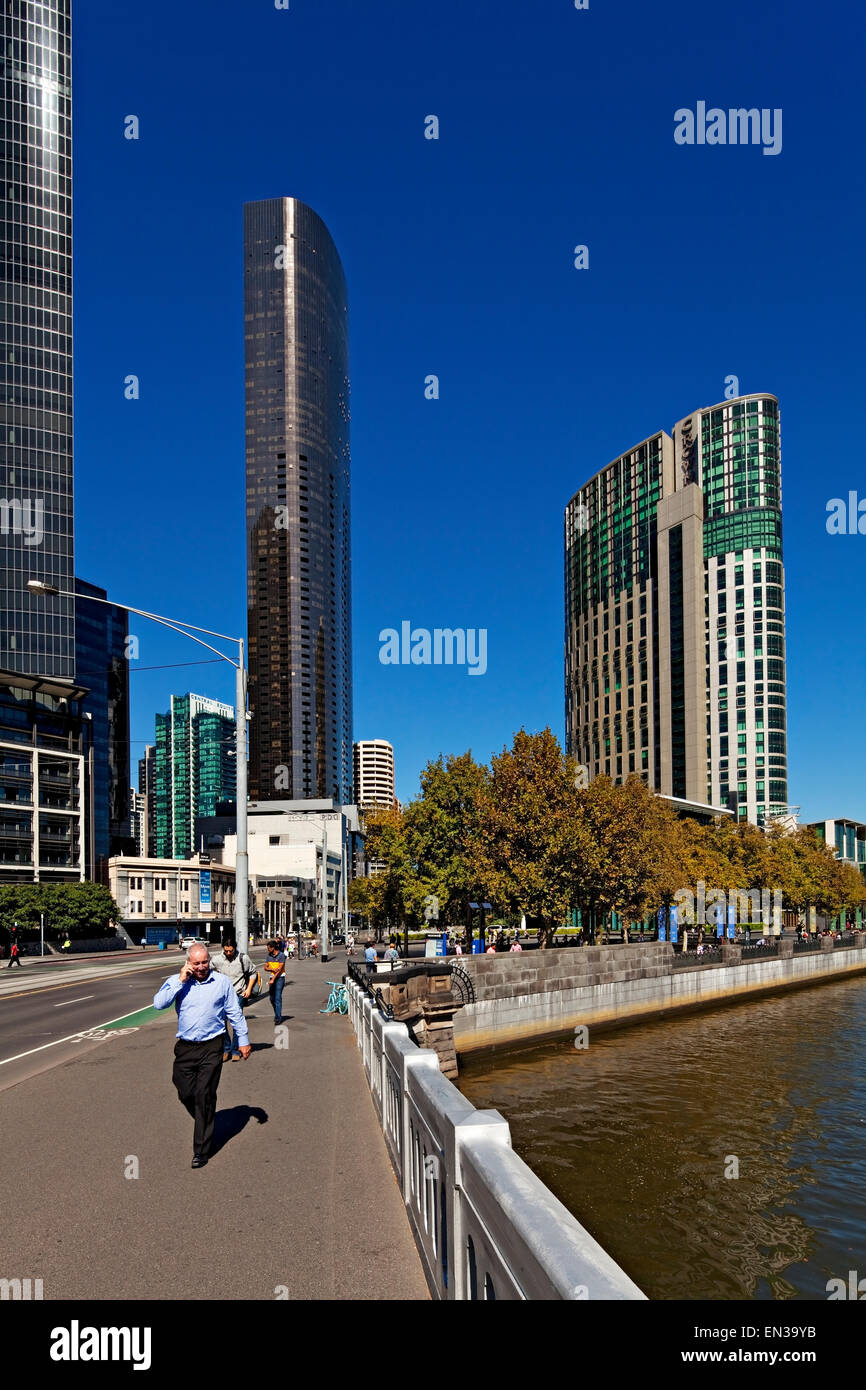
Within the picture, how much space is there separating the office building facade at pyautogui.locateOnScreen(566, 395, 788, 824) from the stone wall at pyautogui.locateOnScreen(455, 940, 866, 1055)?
87278 millimetres

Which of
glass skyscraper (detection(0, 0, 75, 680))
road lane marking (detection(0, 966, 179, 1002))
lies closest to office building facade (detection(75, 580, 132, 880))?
glass skyscraper (detection(0, 0, 75, 680))

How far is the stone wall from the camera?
105ft

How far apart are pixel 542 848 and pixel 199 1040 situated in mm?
39127

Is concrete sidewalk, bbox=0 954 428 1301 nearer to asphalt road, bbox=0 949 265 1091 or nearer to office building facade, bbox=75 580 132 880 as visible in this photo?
asphalt road, bbox=0 949 265 1091

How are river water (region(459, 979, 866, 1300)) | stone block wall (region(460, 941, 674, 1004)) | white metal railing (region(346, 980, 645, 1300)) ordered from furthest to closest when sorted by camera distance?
stone block wall (region(460, 941, 674, 1004)) < river water (region(459, 979, 866, 1300)) < white metal railing (region(346, 980, 645, 1300))

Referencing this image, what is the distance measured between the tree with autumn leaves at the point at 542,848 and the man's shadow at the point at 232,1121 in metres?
35.8

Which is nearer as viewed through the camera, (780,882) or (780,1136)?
(780,1136)

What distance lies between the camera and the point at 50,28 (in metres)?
121

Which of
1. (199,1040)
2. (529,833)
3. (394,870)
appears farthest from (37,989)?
(394,870)

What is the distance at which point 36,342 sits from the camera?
113438 mm

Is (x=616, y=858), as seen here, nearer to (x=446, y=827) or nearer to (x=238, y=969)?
(x=446, y=827)
